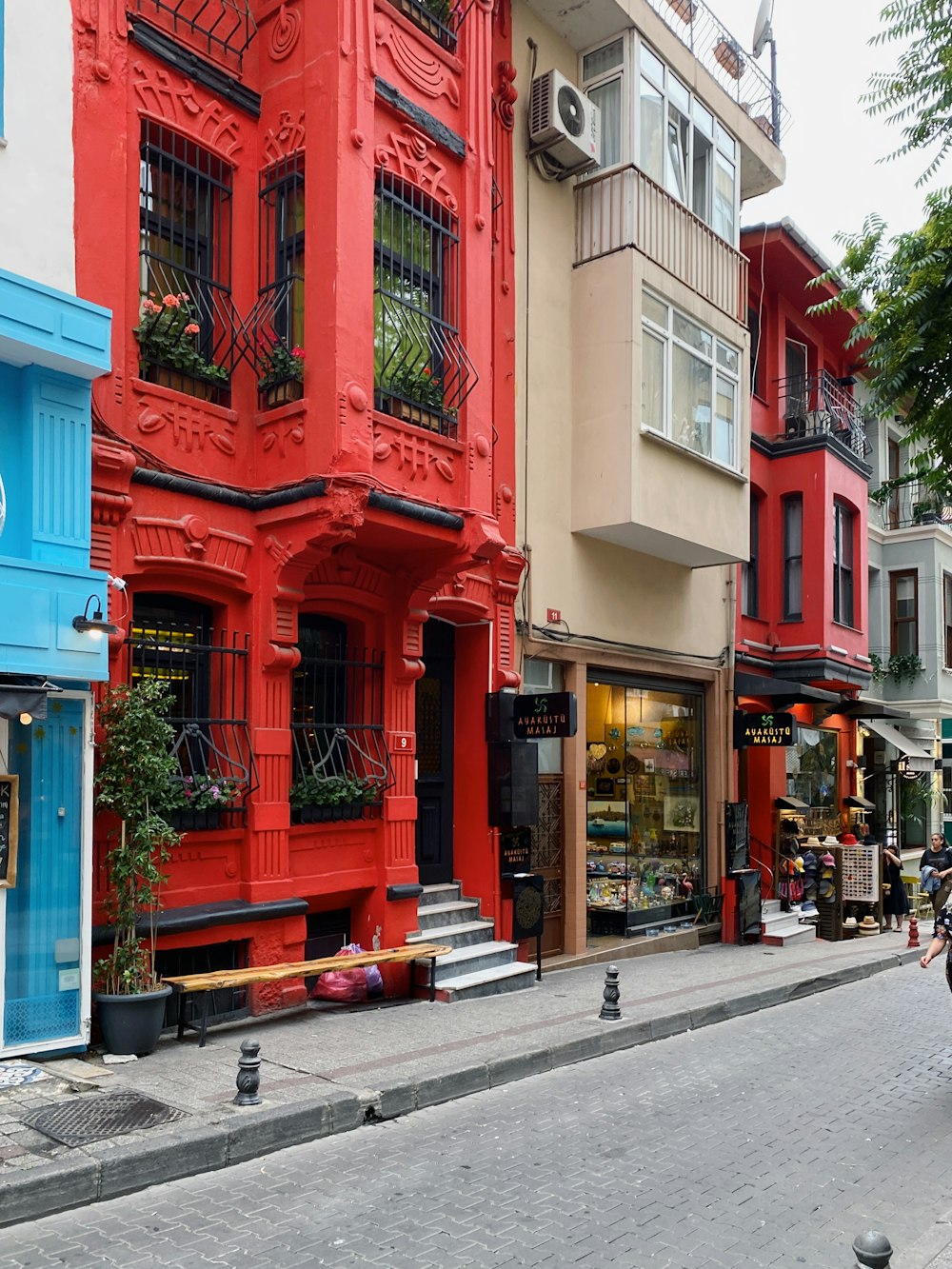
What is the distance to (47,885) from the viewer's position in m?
8.09

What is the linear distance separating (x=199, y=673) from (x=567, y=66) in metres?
10.1

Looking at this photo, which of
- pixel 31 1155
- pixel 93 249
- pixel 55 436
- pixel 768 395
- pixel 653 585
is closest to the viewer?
pixel 31 1155

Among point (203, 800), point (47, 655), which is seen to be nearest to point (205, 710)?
point (203, 800)

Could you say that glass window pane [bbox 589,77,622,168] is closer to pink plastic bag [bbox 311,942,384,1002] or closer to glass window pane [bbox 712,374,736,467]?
glass window pane [bbox 712,374,736,467]

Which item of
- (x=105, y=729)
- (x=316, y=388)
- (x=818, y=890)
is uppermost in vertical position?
(x=316, y=388)

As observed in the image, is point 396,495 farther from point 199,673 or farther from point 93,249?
point 93,249

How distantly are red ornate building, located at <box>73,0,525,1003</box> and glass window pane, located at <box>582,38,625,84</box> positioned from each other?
3363 millimetres

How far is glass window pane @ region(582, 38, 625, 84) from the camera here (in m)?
14.7

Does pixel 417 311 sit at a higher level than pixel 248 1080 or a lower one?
higher

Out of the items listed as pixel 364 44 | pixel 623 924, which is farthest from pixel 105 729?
pixel 623 924

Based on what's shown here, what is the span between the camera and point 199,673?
33.0ft

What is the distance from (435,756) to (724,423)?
7.11m

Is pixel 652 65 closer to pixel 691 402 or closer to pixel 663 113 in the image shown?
pixel 663 113

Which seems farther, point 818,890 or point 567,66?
point 818,890
